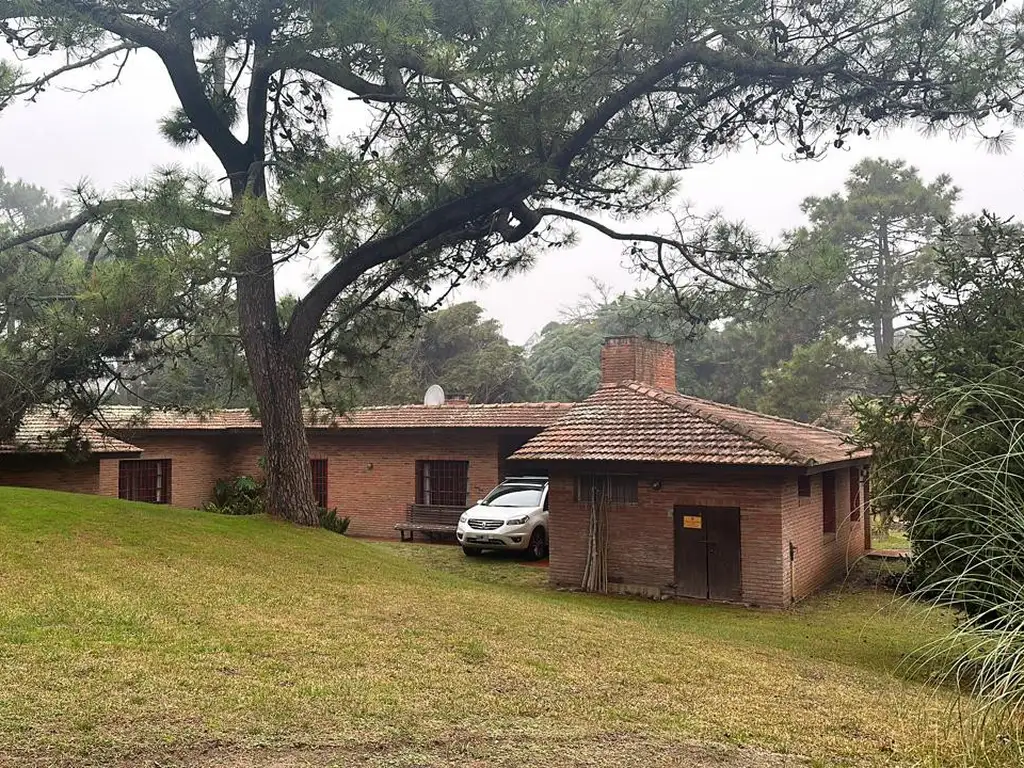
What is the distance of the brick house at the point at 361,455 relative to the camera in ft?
64.0

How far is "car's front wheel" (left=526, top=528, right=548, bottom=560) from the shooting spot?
16.7m

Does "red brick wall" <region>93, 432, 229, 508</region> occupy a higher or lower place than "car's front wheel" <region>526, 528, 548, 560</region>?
higher

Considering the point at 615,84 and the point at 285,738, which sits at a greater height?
the point at 615,84

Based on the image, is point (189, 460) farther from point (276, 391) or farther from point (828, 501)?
point (828, 501)

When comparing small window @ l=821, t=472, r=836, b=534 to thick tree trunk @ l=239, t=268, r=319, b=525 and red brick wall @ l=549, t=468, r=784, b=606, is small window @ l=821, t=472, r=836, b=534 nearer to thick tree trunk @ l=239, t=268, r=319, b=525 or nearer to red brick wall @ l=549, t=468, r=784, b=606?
red brick wall @ l=549, t=468, r=784, b=606

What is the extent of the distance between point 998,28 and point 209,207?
10191 mm

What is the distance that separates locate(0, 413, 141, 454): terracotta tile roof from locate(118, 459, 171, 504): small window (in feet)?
10.0

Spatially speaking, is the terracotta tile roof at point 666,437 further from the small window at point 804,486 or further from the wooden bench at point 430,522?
the wooden bench at point 430,522

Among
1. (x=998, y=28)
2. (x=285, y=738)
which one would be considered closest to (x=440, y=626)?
(x=285, y=738)

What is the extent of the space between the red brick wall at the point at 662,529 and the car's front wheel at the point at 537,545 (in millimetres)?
2709

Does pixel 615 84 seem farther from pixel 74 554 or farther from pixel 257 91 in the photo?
pixel 74 554

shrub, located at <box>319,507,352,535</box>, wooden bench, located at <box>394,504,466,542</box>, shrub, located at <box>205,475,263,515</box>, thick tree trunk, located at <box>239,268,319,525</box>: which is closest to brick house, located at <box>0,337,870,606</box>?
wooden bench, located at <box>394,504,466,542</box>

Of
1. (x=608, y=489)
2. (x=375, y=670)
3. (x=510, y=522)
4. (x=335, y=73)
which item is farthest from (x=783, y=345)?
(x=375, y=670)

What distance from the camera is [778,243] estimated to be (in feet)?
40.3
